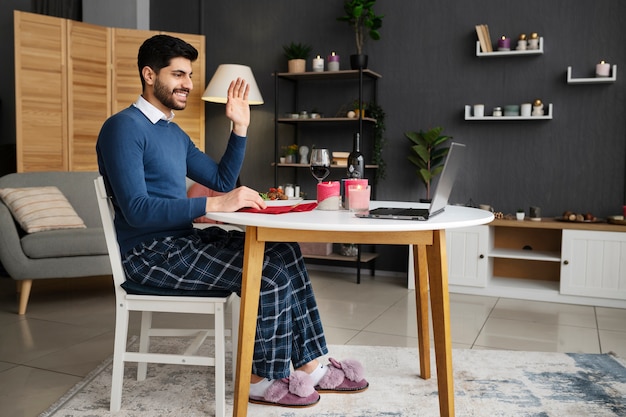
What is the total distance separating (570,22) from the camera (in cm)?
421

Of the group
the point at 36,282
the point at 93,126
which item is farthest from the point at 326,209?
the point at 93,126

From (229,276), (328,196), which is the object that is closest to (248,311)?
(229,276)

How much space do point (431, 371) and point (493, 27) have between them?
9.50ft

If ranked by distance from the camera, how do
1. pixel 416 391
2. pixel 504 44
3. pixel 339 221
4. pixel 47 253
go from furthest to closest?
pixel 504 44 → pixel 47 253 → pixel 416 391 → pixel 339 221

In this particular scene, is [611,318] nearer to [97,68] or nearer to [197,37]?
[197,37]

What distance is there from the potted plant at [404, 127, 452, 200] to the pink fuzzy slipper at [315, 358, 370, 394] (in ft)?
7.68

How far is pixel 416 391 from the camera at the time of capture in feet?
7.50

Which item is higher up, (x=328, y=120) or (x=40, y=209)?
(x=328, y=120)

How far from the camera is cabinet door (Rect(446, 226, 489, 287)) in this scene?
Answer: 4117 mm

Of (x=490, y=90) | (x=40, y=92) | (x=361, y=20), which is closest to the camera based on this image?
(x=490, y=90)

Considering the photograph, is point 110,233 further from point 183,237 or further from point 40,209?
point 40,209

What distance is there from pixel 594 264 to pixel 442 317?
2.43m

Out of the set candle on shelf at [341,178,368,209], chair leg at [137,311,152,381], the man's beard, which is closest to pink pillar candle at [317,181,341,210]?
candle on shelf at [341,178,368,209]


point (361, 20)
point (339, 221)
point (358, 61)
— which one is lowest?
point (339, 221)
